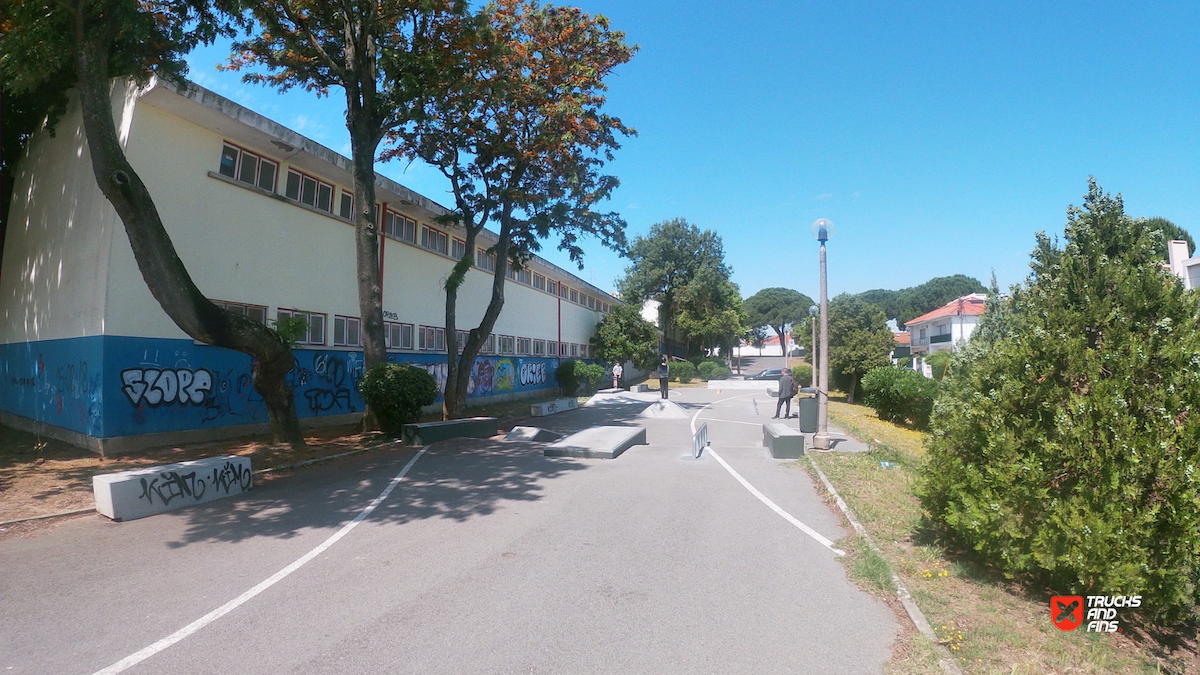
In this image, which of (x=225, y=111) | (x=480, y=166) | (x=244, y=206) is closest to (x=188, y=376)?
(x=244, y=206)

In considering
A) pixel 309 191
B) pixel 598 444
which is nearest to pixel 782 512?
pixel 598 444

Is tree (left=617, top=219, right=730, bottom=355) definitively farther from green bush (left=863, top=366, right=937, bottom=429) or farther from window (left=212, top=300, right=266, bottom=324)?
window (left=212, top=300, right=266, bottom=324)

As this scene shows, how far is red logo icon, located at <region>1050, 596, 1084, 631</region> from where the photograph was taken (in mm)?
4253

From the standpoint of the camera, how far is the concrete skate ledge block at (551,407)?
68.4 feet

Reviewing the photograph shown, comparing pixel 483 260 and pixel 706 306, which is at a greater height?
pixel 483 260

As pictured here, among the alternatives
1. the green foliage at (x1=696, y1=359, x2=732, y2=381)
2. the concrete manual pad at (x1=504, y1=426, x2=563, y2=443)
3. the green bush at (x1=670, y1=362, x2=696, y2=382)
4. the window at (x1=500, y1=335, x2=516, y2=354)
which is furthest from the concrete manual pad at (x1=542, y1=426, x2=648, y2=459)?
the green foliage at (x1=696, y1=359, x2=732, y2=381)

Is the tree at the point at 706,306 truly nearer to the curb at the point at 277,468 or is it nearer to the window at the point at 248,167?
the window at the point at 248,167

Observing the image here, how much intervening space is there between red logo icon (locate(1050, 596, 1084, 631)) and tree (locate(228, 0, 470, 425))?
1366 centimetres

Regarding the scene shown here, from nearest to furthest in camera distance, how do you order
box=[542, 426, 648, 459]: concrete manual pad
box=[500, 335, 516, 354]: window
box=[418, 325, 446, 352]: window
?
box=[542, 426, 648, 459]: concrete manual pad, box=[418, 325, 446, 352]: window, box=[500, 335, 516, 354]: window

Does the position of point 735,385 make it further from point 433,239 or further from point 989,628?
point 989,628

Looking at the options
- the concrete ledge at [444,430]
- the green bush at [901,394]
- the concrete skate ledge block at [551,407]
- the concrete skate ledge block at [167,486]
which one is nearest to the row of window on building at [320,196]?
the concrete skate ledge block at [551,407]

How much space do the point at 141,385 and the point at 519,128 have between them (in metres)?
11.6

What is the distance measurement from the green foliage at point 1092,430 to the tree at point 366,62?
12.8 metres

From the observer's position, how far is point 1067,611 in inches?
172
